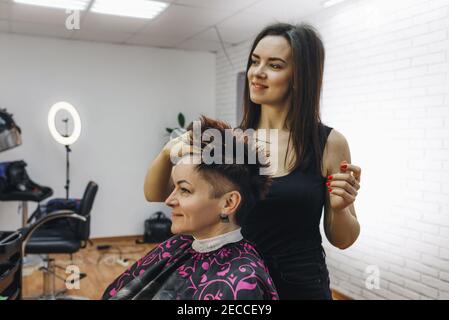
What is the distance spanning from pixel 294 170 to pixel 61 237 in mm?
2311

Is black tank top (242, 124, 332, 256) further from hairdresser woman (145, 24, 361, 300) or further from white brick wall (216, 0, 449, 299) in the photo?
white brick wall (216, 0, 449, 299)

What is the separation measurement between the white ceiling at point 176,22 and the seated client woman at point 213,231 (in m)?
2.54

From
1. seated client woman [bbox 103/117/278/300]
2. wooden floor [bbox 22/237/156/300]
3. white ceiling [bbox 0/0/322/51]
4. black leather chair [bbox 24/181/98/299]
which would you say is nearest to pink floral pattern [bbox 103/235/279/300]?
seated client woman [bbox 103/117/278/300]

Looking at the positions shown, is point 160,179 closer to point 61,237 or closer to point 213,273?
point 213,273

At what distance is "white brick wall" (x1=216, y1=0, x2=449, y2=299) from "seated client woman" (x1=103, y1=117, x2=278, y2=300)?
6.29 ft

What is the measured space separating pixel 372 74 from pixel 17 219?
364cm

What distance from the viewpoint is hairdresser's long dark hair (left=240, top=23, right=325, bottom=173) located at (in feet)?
2.68

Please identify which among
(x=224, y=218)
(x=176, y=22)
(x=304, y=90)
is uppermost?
(x=176, y=22)

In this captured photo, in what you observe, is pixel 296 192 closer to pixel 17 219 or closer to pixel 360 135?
pixel 360 135

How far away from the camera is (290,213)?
33.2 inches

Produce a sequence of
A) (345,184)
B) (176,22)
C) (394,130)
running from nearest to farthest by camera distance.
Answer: (345,184) < (394,130) < (176,22)

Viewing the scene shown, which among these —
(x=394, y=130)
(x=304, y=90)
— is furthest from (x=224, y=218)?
(x=394, y=130)
